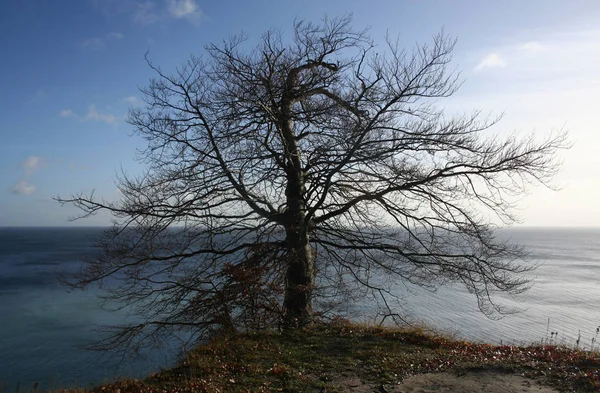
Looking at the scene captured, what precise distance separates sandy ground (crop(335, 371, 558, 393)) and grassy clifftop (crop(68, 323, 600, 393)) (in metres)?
0.10

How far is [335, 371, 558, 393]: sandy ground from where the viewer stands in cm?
625

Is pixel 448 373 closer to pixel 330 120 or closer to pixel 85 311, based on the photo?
pixel 330 120

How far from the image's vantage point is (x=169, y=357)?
14.1m

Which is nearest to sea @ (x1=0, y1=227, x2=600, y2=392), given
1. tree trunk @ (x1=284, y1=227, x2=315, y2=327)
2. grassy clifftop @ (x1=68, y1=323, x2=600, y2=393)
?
grassy clifftop @ (x1=68, y1=323, x2=600, y2=393)

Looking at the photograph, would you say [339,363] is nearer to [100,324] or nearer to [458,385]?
[458,385]

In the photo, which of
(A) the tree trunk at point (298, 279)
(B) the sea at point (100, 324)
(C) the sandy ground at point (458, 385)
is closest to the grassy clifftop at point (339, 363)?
(C) the sandy ground at point (458, 385)

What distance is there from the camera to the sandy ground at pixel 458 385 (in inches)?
246

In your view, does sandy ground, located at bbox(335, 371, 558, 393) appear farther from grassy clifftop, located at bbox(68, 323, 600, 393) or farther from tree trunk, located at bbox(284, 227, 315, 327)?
tree trunk, located at bbox(284, 227, 315, 327)

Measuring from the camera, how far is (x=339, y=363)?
7.55 meters

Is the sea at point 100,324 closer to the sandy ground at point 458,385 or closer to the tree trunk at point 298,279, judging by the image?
the tree trunk at point 298,279

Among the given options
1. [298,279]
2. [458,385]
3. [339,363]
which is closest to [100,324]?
[298,279]

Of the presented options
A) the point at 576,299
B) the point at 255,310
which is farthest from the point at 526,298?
the point at 255,310

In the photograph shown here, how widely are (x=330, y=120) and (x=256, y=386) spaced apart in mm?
6333

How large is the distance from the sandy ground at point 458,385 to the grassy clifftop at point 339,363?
0.32 ft
